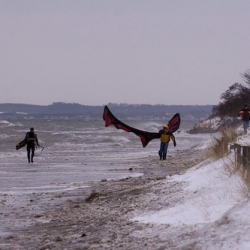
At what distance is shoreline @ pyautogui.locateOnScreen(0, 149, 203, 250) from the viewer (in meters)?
7.75

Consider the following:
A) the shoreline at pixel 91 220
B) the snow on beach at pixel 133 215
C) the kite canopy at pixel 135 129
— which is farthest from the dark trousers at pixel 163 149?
the shoreline at pixel 91 220

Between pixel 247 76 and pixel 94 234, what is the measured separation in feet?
138

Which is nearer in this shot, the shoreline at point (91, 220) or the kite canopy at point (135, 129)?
the shoreline at point (91, 220)

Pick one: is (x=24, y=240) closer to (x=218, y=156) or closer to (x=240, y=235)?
(x=240, y=235)

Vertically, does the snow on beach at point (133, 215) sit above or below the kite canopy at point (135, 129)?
below

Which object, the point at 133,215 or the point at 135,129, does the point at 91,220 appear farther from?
the point at 135,129

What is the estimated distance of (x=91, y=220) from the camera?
376 inches

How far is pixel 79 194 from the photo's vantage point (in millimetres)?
13586

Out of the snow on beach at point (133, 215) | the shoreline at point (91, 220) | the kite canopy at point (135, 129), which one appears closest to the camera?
the snow on beach at point (133, 215)

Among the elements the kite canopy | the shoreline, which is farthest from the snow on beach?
the kite canopy

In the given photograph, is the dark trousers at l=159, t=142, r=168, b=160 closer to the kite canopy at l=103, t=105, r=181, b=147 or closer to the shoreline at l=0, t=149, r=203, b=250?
the kite canopy at l=103, t=105, r=181, b=147

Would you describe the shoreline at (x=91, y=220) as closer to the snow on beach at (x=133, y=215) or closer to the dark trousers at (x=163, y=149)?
the snow on beach at (x=133, y=215)

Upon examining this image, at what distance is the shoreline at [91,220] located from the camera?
775 cm

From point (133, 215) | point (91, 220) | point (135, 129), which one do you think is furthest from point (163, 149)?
point (133, 215)
